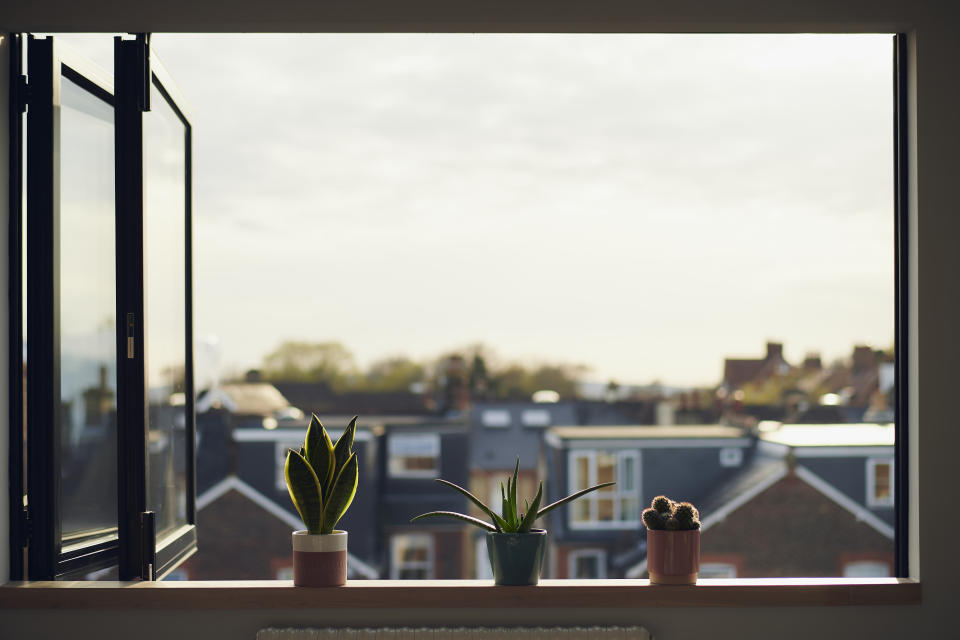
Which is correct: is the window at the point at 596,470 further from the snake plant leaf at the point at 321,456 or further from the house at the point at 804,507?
the snake plant leaf at the point at 321,456

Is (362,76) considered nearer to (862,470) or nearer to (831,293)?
(831,293)

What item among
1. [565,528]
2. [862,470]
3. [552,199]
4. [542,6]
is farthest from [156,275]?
[552,199]

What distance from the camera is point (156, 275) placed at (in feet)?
6.36

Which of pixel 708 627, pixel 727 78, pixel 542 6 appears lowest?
pixel 708 627

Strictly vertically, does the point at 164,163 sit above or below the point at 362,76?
below

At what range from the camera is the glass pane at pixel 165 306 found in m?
1.88

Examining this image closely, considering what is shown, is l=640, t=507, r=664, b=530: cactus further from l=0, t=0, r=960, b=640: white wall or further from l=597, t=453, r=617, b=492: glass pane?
l=597, t=453, r=617, b=492: glass pane

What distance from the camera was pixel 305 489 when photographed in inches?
68.5

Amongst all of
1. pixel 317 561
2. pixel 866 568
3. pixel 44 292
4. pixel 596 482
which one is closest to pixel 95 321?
pixel 44 292

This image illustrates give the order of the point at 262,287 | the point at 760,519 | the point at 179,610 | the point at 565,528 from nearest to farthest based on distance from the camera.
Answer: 1. the point at 179,610
2. the point at 565,528
3. the point at 760,519
4. the point at 262,287

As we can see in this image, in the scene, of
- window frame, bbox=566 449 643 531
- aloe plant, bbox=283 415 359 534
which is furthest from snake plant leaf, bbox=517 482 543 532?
window frame, bbox=566 449 643 531

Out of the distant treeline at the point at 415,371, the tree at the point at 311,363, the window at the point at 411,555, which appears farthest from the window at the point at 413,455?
the tree at the point at 311,363

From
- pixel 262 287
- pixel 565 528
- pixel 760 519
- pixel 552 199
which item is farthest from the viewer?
pixel 552 199

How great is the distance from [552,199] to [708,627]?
62.1 ft
